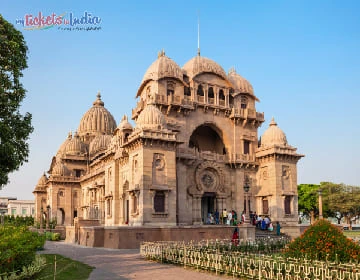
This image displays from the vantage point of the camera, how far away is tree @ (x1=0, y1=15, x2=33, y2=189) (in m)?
20.1

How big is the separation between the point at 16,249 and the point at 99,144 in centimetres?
5233

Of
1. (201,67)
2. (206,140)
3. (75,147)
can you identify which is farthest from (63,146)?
(201,67)

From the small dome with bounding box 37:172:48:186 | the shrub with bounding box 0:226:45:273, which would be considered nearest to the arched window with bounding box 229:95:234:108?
the shrub with bounding box 0:226:45:273

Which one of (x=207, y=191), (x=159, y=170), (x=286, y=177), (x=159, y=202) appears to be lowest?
(x=159, y=202)

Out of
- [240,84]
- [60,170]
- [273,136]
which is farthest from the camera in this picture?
[60,170]

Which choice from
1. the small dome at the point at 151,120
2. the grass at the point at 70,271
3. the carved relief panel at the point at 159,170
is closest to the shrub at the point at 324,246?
the grass at the point at 70,271

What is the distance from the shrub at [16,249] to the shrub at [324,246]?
29.8 ft

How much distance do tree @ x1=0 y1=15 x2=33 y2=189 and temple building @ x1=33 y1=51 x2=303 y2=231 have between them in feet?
43.8

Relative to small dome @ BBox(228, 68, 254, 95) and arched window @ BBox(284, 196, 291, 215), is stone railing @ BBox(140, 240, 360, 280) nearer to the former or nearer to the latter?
arched window @ BBox(284, 196, 291, 215)

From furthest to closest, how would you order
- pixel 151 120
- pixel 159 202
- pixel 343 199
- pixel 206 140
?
1. pixel 343 199
2. pixel 206 140
3. pixel 151 120
4. pixel 159 202

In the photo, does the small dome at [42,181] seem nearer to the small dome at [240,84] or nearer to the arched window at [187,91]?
the arched window at [187,91]

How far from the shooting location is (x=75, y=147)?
207 ft

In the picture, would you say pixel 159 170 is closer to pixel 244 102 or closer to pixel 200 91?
pixel 200 91

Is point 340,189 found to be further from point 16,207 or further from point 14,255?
point 16,207
